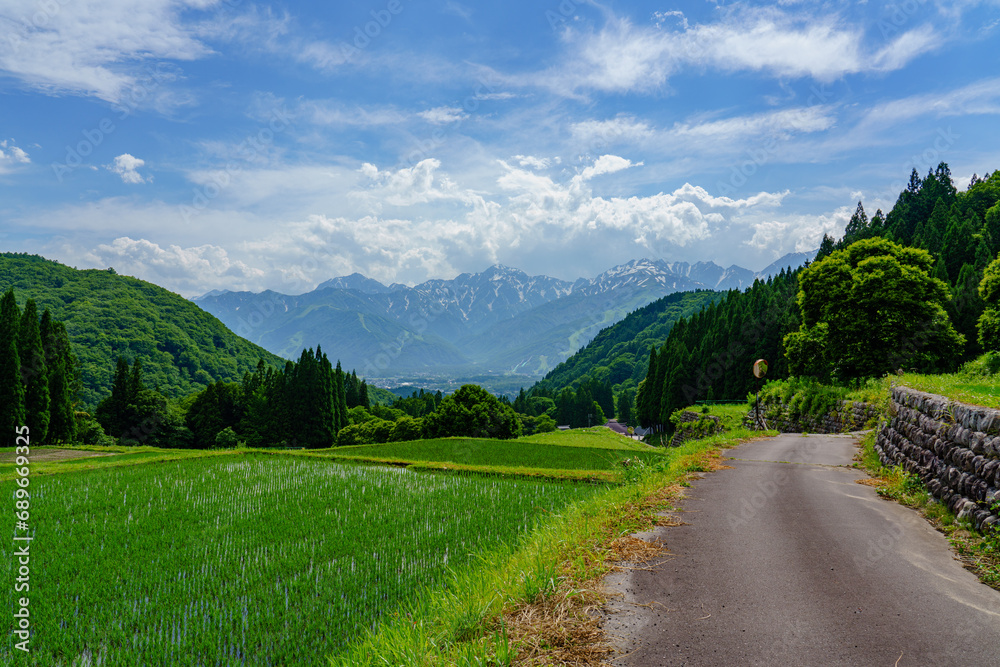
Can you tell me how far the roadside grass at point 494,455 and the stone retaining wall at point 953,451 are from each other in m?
12.1

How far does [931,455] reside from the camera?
977 cm

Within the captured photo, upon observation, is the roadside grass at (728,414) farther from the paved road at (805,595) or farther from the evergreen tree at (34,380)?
the evergreen tree at (34,380)

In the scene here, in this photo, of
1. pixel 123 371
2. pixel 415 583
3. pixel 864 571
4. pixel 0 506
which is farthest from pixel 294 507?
pixel 123 371

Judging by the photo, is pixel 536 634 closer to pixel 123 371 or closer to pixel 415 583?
pixel 415 583

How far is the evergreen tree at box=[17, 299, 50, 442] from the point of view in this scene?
45.2 m

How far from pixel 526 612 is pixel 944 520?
8101 millimetres

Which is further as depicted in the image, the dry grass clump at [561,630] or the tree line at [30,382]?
the tree line at [30,382]

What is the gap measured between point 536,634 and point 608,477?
16347 mm

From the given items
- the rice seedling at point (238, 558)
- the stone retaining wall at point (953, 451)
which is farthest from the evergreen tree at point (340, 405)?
the stone retaining wall at point (953, 451)

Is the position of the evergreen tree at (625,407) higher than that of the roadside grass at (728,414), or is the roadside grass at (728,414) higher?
the roadside grass at (728,414)

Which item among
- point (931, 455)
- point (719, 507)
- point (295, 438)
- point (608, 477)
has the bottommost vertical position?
point (295, 438)

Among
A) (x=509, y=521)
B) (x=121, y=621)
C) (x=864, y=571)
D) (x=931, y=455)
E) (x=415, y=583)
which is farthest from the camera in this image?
(x=509, y=521)

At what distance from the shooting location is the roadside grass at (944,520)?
20.3ft

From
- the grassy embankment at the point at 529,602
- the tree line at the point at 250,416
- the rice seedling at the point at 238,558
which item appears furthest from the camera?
the tree line at the point at 250,416
